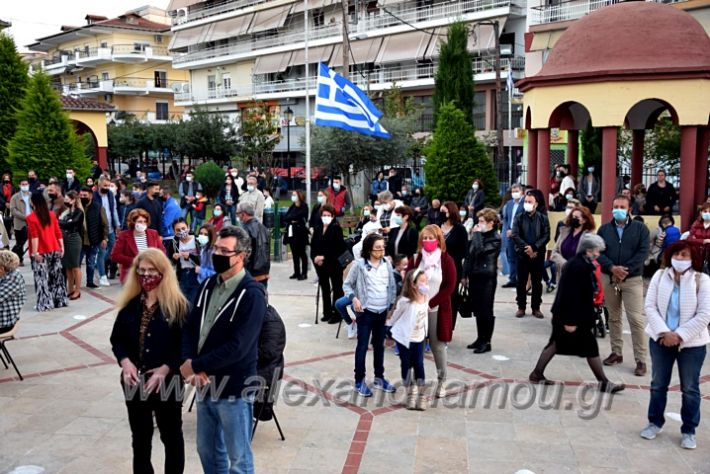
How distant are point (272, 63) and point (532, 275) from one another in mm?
40968

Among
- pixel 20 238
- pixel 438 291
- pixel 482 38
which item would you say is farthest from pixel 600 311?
pixel 482 38

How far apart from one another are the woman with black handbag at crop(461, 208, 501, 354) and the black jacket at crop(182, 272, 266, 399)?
186 inches

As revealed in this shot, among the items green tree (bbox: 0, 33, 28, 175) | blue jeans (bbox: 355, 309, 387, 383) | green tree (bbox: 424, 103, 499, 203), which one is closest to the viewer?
blue jeans (bbox: 355, 309, 387, 383)

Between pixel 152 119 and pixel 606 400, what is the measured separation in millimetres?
58283

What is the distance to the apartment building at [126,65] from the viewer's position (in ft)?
195

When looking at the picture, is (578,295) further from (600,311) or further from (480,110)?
(480,110)

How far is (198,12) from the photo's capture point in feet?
180

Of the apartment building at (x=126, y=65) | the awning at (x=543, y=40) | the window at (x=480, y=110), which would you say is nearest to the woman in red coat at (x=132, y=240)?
the awning at (x=543, y=40)

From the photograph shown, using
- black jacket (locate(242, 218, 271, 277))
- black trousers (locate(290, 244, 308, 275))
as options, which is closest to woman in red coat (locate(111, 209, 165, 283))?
black jacket (locate(242, 218, 271, 277))

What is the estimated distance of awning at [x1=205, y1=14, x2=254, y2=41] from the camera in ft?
165

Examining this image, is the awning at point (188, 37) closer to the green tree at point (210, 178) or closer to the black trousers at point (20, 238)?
the green tree at point (210, 178)

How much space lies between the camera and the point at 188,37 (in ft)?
180

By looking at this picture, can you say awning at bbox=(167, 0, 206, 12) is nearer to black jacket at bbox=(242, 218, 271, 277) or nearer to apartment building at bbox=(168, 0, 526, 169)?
apartment building at bbox=(168, 0, 526, 169)

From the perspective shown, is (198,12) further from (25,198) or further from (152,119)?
(25,198)
